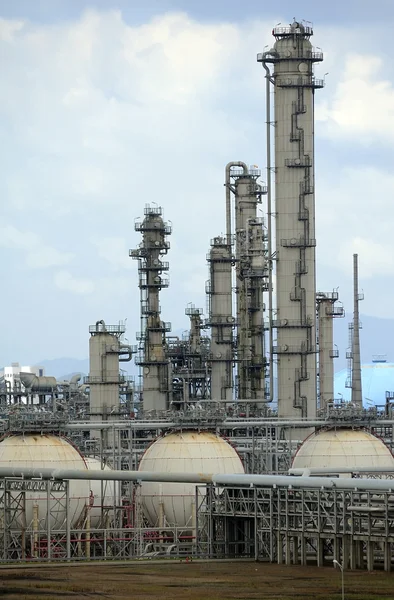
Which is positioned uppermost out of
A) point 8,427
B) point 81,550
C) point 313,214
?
point 313,214

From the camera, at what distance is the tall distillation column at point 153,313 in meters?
81.8

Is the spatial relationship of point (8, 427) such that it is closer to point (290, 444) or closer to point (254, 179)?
point (290, 444)

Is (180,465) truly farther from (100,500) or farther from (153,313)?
(153,313)

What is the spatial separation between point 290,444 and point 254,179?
26709 mm

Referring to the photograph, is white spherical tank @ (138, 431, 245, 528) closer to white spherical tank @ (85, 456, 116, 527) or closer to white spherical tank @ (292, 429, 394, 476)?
white spherical tank @ (85, 456, 116, 527)

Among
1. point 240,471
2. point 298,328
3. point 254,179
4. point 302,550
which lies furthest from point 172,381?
point 302,550

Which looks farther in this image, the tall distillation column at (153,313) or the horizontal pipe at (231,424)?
the tall distillation column at (153,313)

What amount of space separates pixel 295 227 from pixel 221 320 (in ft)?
51.1

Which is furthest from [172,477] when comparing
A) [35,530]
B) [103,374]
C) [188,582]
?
[103,374]

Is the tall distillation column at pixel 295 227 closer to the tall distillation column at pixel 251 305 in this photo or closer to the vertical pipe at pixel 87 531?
the tall distillation column at pixel 251 305

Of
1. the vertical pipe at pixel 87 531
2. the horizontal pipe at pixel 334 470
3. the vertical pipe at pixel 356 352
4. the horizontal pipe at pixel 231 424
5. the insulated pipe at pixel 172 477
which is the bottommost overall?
the vertical pipe at pixel 87 531

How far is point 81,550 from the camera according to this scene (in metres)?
52.7

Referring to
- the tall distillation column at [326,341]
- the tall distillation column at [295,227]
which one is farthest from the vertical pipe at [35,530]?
the tall distillation column at [326,341]

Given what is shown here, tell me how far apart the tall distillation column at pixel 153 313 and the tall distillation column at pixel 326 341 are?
1094cm
